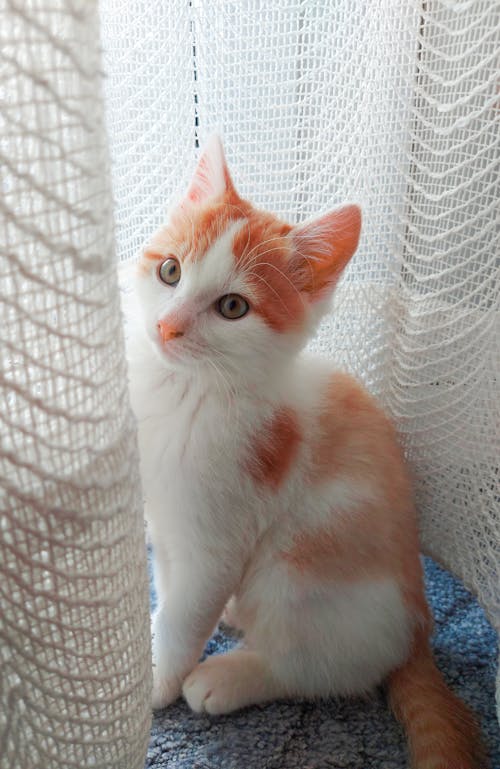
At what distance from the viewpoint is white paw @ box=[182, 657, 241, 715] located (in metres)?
0.88

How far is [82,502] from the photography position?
0.53 m

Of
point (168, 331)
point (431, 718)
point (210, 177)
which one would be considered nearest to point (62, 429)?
point (168, 331)

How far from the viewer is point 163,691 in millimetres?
903

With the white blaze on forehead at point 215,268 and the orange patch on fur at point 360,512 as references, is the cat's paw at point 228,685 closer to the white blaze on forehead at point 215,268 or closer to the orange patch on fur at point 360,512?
the orange patch on fur at point 360,512

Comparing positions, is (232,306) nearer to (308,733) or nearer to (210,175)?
(210,175)

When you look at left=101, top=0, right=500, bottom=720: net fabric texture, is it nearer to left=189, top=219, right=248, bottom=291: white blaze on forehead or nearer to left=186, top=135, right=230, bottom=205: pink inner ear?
left=186, top=135, right=230, bottom=205: pink inner ear

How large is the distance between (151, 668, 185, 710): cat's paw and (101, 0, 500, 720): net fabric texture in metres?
0.46

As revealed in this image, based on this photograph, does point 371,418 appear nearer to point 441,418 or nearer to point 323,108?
point 441,418

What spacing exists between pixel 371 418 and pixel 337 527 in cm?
18

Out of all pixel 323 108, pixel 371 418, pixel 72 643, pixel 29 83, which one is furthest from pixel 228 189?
pixel 72 643

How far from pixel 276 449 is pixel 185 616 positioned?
25 cm

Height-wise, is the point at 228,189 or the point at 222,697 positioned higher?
the point at 228,189

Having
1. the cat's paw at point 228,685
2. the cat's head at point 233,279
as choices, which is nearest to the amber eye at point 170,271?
the cat's head at point 233,279

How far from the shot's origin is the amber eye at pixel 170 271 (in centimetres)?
84
